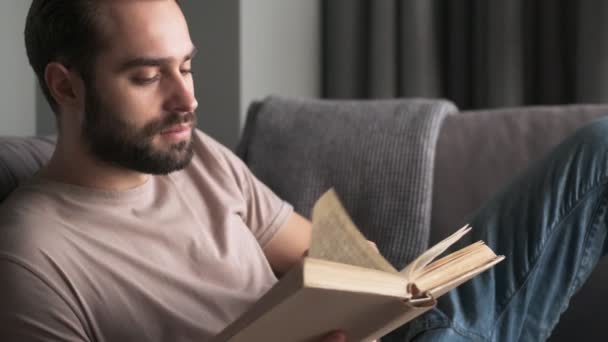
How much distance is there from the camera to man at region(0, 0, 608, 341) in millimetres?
1081

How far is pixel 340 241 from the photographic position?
2.62ft

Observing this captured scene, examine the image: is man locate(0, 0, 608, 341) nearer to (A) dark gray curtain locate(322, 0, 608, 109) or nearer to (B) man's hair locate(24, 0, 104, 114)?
(B) man's hair locate(24, 0, 104, 114)

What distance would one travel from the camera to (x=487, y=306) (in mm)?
1267

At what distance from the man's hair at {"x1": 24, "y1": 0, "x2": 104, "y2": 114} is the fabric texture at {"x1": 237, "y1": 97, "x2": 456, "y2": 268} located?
2.21 ft

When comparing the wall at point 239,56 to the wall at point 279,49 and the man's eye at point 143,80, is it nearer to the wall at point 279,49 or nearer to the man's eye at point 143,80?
the wall at point 279,49

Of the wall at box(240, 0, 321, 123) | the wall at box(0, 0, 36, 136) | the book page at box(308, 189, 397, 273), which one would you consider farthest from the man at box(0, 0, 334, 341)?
the wall at box(240, 0, 321, 123)

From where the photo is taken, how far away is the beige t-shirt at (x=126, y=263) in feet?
3.38

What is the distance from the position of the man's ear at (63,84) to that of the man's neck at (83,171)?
0.21ft

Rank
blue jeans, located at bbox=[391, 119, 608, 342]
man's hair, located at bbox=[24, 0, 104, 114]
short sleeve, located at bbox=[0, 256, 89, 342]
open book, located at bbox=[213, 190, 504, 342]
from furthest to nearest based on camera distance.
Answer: blue jeans, located at bbox=[391, 119, 608, 342]
man's hair, located at bbox=[24, 0, 104, 114]
short sleeve, located at bbox=[0, 256, 89, 342]
open book, located at bbox=[213, 190, 504, 342]

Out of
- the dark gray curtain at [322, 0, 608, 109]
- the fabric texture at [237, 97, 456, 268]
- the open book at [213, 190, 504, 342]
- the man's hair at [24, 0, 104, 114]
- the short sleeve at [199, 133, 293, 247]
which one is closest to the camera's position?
the open book at [213, 190, 504, 342]

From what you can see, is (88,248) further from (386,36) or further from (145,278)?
(386,36)

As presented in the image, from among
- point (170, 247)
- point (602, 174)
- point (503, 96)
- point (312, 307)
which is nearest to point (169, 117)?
point (170, 247)

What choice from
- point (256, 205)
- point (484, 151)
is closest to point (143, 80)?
point (256, 205)

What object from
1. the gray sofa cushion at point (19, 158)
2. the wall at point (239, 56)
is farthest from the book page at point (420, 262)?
the wall at point (239, 56)
